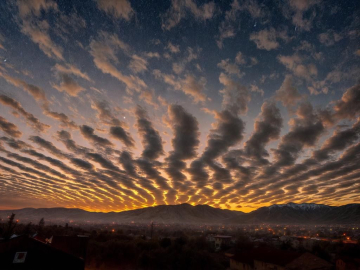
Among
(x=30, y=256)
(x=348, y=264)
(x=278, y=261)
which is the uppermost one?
(x=30, y=256)

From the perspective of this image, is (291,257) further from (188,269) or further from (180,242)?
(180,242)

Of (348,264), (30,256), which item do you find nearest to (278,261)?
(348,264)

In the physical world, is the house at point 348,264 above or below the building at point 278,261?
below

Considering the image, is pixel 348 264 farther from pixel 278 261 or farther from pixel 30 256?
pixel 30 256

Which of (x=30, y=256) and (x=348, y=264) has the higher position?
(x=30, y=256)

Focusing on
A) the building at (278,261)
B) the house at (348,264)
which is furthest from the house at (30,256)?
the house at (348,264)

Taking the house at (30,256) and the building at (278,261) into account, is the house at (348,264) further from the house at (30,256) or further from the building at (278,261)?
the house at (30,256)

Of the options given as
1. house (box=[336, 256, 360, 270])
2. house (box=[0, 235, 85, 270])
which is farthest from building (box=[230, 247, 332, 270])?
house (box=[0, 235, 85, 270])
